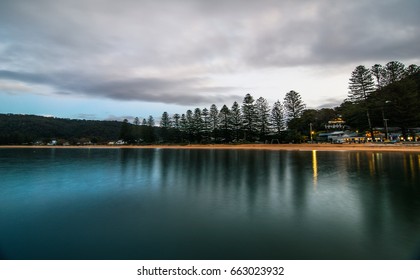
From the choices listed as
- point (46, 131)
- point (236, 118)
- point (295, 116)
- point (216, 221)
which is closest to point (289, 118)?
point (295, 116)

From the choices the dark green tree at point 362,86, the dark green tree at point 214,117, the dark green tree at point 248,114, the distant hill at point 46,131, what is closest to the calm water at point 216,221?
the dark green tree at point 362,86

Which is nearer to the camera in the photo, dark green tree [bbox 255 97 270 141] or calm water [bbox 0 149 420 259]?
calm water [bbox 0 149 420 259]

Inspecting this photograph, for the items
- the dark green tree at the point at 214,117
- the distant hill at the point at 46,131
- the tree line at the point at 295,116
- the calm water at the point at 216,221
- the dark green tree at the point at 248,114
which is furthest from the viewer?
the distant hill at the point at 46,131

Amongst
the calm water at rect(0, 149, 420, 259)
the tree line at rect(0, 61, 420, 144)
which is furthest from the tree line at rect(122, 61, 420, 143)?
the calm water at rect(0, 149, 420, 259)

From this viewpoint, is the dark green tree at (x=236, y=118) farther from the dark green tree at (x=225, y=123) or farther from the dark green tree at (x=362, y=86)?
the dark green tree at (x=362, y=86)

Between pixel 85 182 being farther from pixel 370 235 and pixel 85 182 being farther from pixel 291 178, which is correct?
pixel 370 235

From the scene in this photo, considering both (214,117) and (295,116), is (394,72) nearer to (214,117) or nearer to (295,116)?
(295,116)

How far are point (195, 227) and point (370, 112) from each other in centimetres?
4731

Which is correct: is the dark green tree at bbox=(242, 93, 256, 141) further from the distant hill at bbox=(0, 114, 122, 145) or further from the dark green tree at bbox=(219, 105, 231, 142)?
the distant hill at bbox=(0, 114, 122, 145)

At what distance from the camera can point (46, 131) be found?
97.8 m

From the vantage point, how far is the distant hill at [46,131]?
264ft

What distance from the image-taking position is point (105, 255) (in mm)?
4551

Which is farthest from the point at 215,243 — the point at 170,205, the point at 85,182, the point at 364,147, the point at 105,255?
the point at 364,147

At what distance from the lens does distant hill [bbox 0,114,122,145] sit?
8056 centimetres
